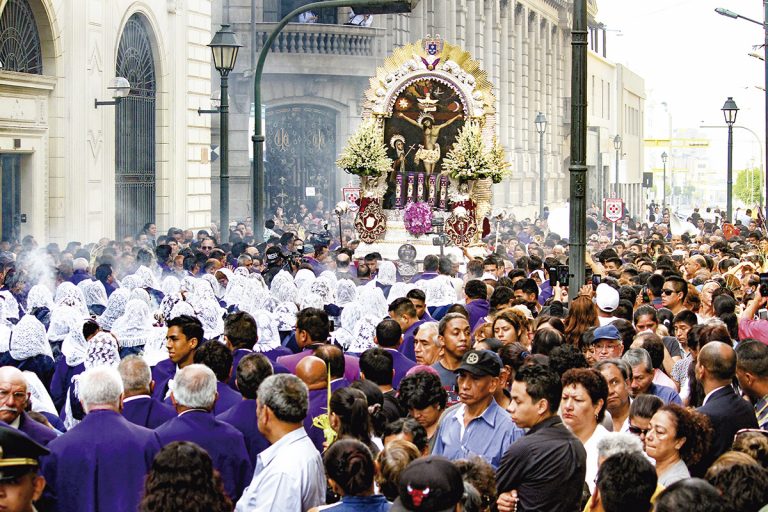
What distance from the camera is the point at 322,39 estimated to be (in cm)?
4000

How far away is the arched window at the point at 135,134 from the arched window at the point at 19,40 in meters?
2.99

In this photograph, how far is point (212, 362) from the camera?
348 inches

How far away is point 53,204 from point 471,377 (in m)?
17.4

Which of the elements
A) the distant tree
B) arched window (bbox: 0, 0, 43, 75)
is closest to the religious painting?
arched window (bbox: 0, 0, 43, 75)

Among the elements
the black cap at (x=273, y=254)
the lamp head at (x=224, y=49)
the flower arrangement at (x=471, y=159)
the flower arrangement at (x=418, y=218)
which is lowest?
the black cap at (x=273, y=254)

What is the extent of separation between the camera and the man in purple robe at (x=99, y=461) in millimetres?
7055

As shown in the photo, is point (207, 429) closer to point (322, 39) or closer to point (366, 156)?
point (366, 156)

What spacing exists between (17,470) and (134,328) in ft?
17.0

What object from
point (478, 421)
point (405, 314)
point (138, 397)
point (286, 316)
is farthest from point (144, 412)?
point (286, 316)

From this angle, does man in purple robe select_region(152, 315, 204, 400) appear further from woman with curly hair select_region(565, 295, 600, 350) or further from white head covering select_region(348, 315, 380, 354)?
woman with curly hair select_region(565, 295, 600, 350)

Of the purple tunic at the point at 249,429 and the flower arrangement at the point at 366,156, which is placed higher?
the flower arrangement at the point at 366,156

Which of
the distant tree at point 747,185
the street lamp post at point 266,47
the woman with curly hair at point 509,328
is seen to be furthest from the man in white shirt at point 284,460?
the distant tree at point 747,185

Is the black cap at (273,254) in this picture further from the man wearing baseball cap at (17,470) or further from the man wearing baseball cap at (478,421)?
the man wearing baseball cap at (17,470)

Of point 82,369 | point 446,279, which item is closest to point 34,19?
point 446,279
